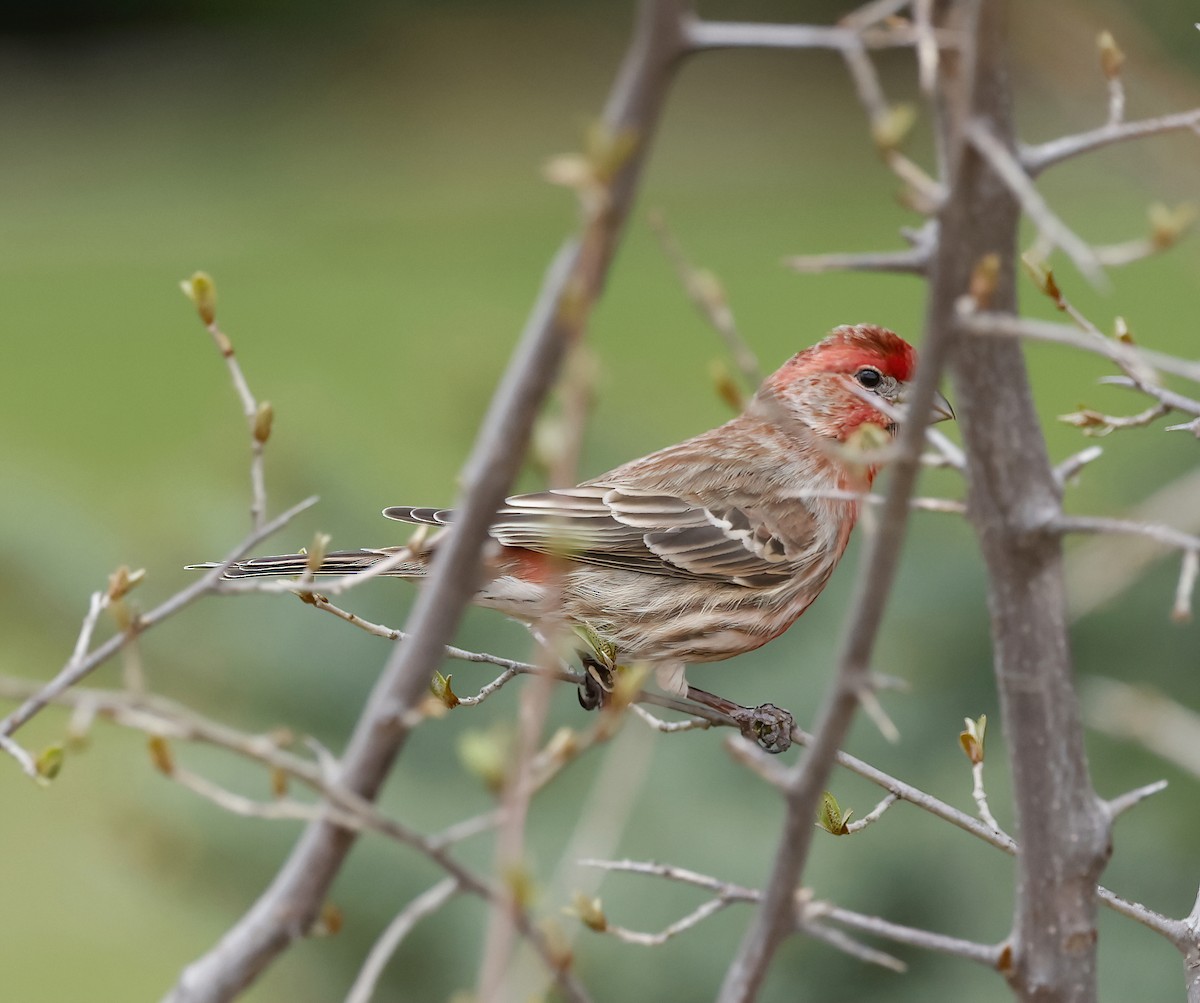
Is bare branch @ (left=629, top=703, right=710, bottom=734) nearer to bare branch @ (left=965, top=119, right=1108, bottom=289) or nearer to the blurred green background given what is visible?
the blurred green background

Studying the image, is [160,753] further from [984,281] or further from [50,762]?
[984,281]

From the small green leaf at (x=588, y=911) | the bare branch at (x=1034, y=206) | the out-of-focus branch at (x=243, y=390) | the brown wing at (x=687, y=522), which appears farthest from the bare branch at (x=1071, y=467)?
the brown wing at (x=687, y=522)

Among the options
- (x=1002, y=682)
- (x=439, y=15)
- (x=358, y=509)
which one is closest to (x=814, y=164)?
(x=439, y=15)

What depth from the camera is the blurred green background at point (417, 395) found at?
180 inches

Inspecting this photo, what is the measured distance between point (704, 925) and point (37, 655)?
486 cm

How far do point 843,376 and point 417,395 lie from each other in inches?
376

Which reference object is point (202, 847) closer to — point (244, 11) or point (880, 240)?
point (880, 240)

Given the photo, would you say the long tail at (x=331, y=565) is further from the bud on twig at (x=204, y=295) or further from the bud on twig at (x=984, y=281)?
the bud on twig at (x=984, y=281)

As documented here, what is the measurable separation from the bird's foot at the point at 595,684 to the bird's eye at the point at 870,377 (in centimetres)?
73

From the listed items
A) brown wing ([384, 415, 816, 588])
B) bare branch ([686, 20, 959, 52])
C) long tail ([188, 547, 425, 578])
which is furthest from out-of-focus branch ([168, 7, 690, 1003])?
brown wing ([384, 415, 816, 588])

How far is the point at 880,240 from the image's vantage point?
871 inches

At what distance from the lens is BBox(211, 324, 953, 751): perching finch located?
3.10 meters

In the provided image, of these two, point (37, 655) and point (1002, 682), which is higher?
point (1002, 682)

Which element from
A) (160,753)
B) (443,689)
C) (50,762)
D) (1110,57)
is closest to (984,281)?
(1110,57)
